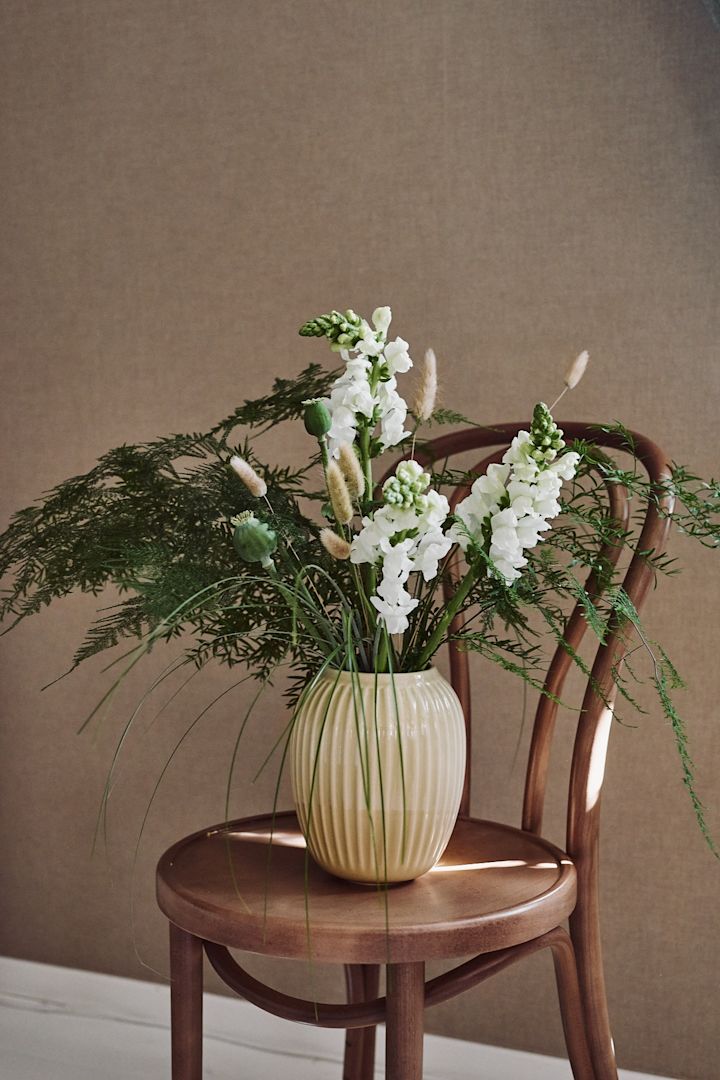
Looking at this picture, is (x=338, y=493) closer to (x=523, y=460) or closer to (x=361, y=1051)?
(x=523, y=460)

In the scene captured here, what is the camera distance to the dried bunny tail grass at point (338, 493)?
32.8 inches

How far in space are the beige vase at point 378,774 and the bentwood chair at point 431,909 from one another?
0.04m

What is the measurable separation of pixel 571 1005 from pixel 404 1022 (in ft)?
0.88

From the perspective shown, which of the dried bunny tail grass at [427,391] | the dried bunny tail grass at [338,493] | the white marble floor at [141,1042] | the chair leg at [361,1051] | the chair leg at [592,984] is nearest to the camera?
the dried bunny tail grass at [338,493]

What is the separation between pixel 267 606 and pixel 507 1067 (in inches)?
37.0

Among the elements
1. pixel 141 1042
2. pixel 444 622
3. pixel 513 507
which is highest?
pixel 513 507

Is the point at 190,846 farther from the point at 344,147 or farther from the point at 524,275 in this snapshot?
the point at 344,147

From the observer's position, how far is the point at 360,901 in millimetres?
937

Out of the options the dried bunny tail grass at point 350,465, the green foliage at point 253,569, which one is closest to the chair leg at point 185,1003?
the green foliage at point 253,569

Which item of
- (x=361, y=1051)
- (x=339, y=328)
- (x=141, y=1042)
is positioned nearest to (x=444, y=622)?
(x=339, y=328)

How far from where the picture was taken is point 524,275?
1485 mm

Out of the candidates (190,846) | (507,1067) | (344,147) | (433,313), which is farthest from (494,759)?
(344,147)

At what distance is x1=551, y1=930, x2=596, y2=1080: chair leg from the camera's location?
3.37 feet

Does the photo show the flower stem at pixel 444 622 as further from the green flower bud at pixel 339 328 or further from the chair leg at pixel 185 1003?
the chair leg at pixel 185 1003
